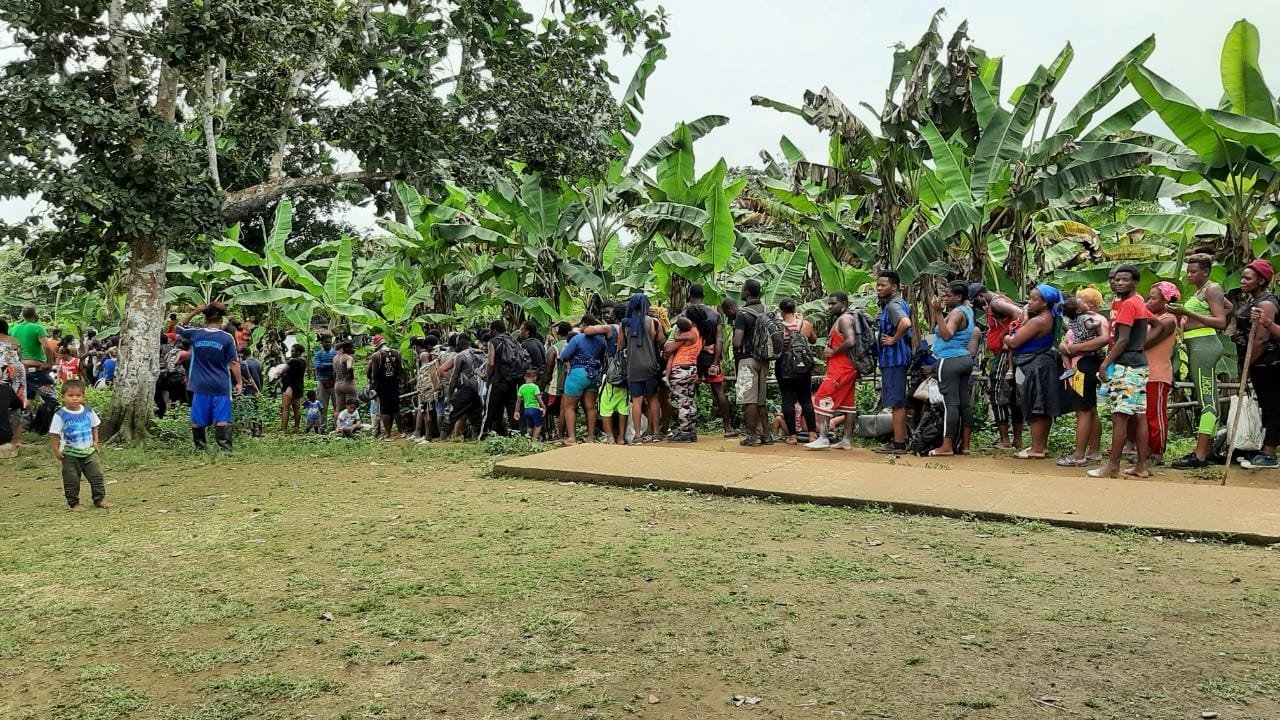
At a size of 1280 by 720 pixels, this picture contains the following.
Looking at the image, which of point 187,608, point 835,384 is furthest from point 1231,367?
point 187,608

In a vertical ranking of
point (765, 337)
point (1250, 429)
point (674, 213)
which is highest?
point (674, 213)

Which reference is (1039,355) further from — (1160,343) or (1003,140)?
(1003,140)

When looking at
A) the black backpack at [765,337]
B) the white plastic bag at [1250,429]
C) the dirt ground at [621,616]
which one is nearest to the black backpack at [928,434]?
the black backpack at [765,337]

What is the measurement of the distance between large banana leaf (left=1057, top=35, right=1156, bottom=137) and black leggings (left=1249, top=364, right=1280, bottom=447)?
12.6 ft

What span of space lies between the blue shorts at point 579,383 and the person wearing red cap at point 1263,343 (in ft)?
19.9

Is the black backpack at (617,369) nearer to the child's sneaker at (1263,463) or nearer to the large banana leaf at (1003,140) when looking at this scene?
the large banana leaf at (1003,140)

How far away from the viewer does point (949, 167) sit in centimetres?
1036

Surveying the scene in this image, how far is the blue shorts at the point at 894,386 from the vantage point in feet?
30.7

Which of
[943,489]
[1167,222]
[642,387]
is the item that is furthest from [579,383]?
[1167,222]

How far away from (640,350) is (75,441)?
525cm

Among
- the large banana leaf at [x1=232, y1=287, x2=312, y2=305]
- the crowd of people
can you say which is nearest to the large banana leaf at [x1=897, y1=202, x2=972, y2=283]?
the crowd of people

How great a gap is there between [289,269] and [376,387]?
3732 millimetres

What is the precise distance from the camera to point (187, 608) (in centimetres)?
442

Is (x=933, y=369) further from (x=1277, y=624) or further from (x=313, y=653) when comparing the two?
(x=313, y=653)
